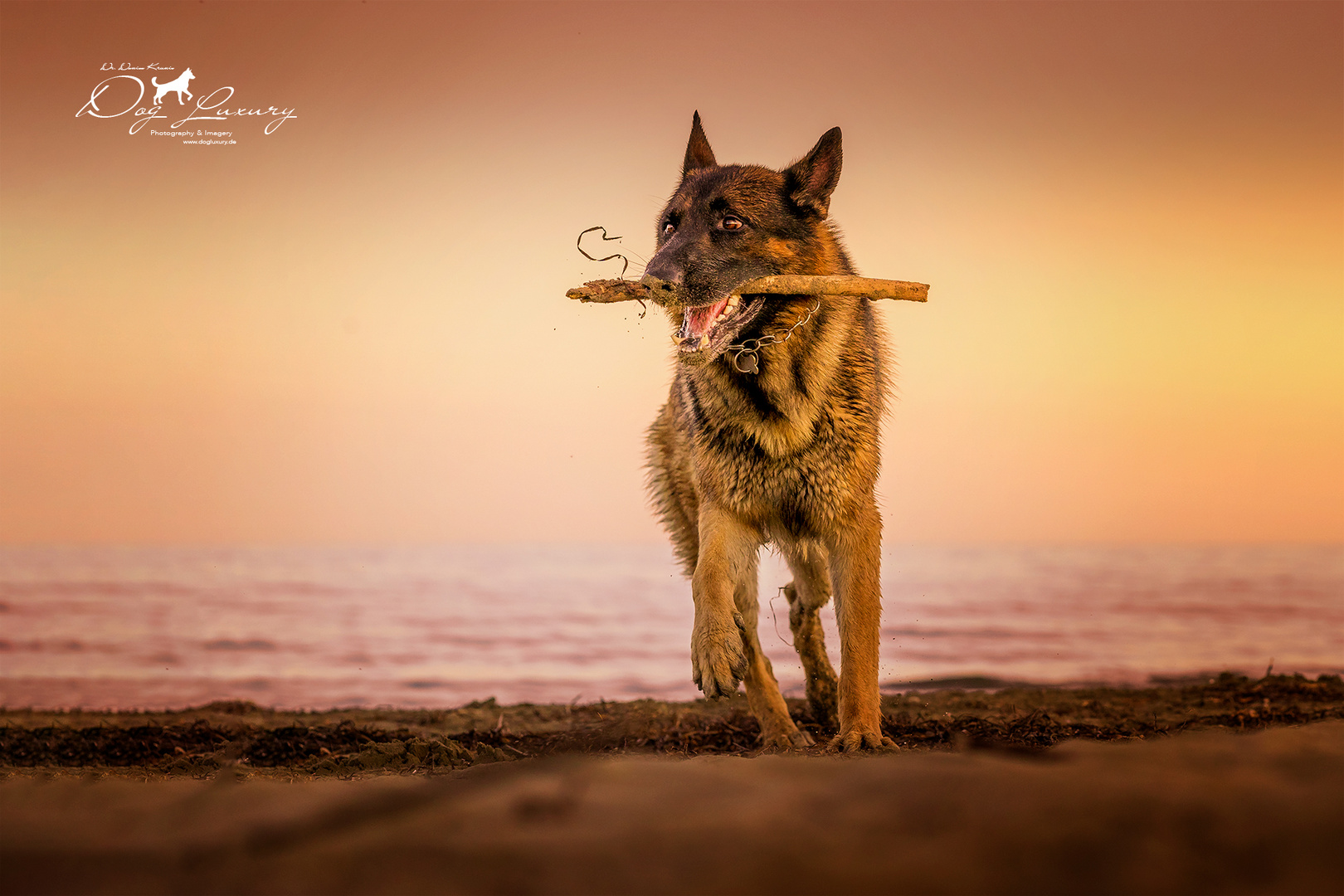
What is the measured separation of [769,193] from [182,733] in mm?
4950

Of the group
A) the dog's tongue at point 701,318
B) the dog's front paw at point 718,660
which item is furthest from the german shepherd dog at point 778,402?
the dog's front paw at point 718,660

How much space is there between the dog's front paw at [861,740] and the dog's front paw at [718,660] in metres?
0.63

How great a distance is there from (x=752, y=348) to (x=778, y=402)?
0.32 metres

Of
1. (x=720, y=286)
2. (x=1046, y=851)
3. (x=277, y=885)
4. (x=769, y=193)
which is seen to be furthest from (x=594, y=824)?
(x=769, y=193)

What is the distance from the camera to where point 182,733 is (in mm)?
5863

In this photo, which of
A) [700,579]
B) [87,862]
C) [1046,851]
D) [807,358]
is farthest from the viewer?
[807,358]

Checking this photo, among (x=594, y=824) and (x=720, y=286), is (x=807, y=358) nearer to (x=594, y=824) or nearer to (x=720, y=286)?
(x=720, y=286)

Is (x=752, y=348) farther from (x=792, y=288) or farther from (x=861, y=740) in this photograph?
(x=861, y=740)

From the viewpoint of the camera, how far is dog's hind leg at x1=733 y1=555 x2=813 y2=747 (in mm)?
5043

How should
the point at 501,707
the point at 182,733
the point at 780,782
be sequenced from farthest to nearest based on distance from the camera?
the point at 501,707
the point at 182,733
the point at 780,782

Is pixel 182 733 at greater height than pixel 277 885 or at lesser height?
lesser

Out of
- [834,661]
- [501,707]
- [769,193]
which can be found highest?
[769,193]

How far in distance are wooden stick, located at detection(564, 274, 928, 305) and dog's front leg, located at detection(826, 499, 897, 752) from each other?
3.70 feet

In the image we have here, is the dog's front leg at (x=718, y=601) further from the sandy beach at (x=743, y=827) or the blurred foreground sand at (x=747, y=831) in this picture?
the blurred foreground sand at (x=747, y=831)
